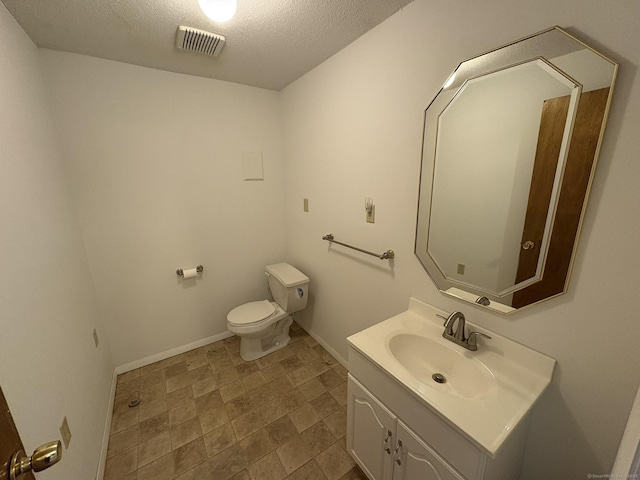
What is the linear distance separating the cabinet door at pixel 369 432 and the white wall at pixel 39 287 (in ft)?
3.81

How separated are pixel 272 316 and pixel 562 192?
2.02 metres

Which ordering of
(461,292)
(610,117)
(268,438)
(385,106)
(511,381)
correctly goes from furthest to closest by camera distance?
(268,438), (385,106), (461,292), (511,381), (610,117)

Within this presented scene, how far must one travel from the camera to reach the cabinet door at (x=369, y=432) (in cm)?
112

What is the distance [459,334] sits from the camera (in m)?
1.20

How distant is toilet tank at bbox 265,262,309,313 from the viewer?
224cm

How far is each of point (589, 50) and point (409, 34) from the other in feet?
2.47

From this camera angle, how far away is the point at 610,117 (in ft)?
2.61

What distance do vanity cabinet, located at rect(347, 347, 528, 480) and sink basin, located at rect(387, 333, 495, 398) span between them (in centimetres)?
13

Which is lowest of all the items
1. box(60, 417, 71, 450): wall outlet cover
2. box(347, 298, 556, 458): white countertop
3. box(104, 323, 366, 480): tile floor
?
box(104, 323, 366, 480): tile floor

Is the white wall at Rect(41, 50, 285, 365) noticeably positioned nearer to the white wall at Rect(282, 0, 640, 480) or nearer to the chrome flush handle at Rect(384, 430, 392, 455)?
the white wall at Rect(282, 0, 640, 480)

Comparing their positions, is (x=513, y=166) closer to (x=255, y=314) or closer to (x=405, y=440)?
(x=405, y=440)

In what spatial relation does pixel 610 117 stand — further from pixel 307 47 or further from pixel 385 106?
pixel 307 47

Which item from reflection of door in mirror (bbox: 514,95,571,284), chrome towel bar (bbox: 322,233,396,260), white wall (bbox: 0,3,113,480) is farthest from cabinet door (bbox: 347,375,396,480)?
white wall (bbox: 0,3,113,480)

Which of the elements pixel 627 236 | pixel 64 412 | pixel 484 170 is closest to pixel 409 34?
pixel 484 170
